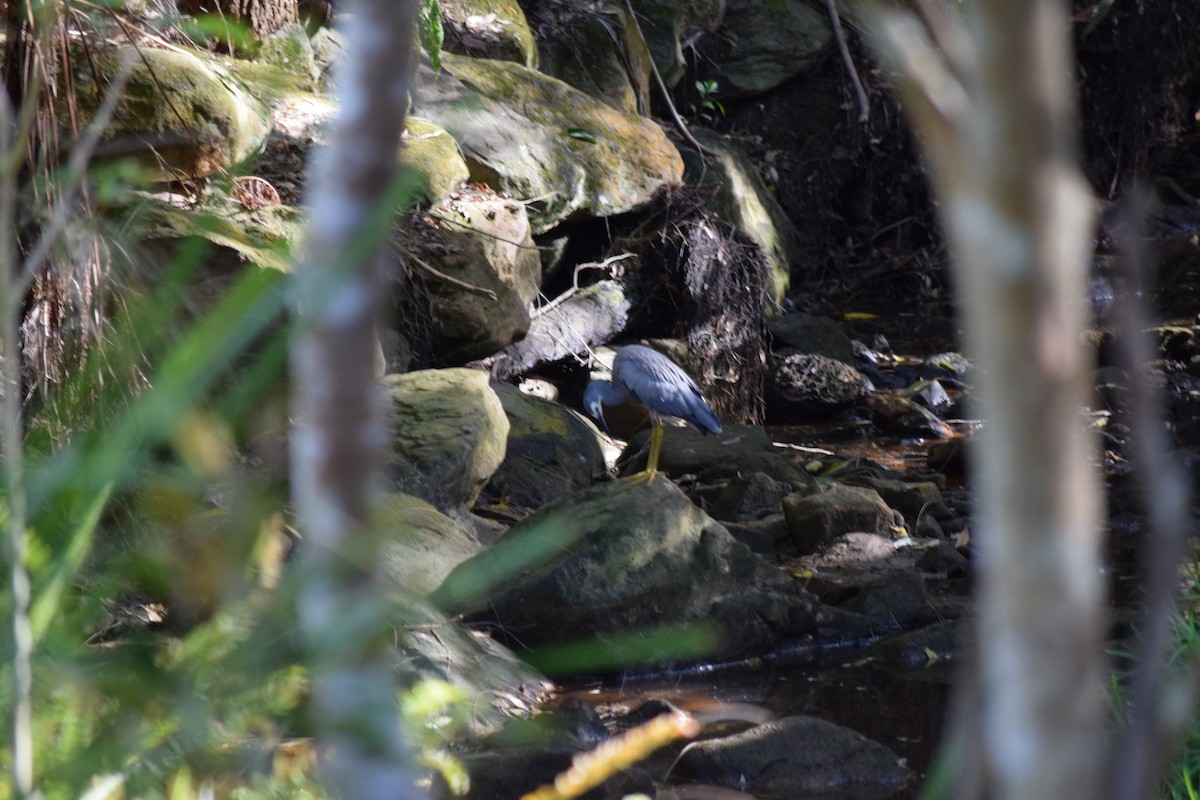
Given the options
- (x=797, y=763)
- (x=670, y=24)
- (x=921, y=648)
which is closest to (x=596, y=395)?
(x=921, y=648)

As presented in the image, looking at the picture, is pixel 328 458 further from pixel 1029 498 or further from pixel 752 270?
pixel 752 270

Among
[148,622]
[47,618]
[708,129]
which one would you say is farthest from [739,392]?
[47,618]

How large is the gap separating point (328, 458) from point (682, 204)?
8.87m

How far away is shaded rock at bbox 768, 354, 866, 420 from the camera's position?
955 cm

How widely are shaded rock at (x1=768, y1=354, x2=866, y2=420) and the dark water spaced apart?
478 centimetres

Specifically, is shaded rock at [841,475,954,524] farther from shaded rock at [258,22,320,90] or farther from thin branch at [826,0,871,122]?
thin branch at [826,0,871,122]

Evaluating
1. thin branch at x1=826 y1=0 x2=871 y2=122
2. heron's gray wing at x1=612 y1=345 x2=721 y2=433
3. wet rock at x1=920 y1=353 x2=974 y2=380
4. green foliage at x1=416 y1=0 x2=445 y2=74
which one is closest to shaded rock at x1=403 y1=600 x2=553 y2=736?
green foliage at x1=416 y1=0 x2=445 y2=74

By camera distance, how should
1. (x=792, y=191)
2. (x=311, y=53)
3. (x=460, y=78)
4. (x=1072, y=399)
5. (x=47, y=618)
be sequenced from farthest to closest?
(x=792, y=191)
(x=460, y=78)
(x=311, y=53)
(x=47, y=618)
(x=1072, y=399)

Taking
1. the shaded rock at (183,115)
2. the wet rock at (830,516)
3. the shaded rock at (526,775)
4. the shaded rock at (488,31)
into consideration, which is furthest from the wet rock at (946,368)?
the shaded rock at (526,775)

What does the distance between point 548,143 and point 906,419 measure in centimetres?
321

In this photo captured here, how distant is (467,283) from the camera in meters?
6.79

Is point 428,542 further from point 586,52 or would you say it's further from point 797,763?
point 586,52

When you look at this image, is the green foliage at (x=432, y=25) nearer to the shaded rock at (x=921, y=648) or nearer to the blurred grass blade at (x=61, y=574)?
the shaded rock at (x=921, y=648)

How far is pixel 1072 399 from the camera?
0.63 meters
